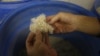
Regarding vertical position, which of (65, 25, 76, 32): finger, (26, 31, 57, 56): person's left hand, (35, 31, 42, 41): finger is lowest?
(26, 31, 57, 56): person's left hand

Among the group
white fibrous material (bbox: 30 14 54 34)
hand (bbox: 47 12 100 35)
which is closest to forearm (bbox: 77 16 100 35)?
hand (bbox: 47 12 100 35)

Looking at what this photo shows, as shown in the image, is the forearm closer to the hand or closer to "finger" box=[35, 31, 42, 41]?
the hand

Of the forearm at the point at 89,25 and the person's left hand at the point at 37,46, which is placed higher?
the forearm at the point at 89,25

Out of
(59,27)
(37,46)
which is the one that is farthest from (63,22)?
(37,46)

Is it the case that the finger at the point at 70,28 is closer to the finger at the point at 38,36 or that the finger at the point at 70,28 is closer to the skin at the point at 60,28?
the skin at the point at 60,28

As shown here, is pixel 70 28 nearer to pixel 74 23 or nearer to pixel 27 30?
pixel 74 23

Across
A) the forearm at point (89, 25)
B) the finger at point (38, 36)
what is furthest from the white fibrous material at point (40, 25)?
the forearm at point (89, 25)

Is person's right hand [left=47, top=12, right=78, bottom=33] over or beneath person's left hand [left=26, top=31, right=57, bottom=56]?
over
